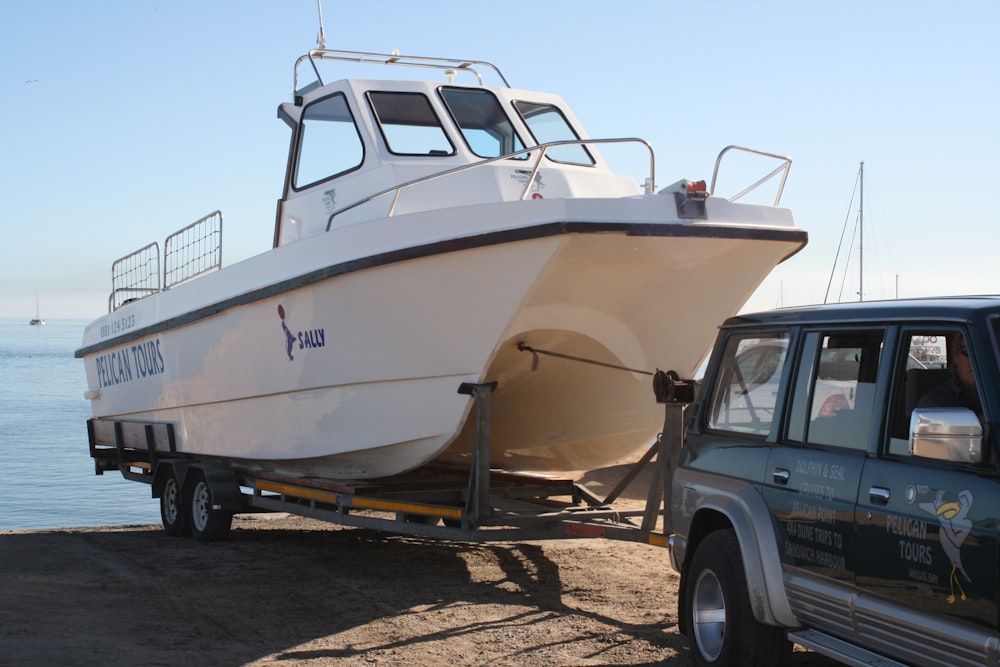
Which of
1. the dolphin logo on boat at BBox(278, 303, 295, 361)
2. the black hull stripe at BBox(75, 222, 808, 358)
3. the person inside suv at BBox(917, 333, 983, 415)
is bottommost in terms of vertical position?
the person inside suv at BBox(917, 333, 983, 415)

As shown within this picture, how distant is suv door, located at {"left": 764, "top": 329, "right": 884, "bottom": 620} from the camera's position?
4.13 meters

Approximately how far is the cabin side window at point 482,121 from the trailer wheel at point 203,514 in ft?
12.4

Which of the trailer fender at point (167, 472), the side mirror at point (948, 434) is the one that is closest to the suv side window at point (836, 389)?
the side mirror at point (948, 434)

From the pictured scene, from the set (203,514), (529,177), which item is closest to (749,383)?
(529,177)

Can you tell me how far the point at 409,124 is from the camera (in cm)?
863

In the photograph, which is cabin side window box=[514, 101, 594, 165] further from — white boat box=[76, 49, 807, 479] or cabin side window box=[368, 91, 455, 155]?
cabin side window box=[368, 91, 455, 155]

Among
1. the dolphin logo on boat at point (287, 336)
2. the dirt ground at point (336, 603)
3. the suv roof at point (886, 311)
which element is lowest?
the dirt ground at point (336, 603)

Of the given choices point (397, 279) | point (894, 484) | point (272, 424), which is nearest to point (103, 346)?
point (272, 424)

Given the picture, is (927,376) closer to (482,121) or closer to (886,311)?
(886,311)

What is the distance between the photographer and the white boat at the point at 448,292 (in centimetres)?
673

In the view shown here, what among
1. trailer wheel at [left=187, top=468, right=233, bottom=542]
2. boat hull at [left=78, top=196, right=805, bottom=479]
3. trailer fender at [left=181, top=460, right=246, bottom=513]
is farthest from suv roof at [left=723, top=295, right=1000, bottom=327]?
trailer wheel at [left=187, top=468, right=233, bottom=542]

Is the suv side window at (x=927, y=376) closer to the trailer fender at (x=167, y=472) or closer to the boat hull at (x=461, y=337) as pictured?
the boat hull at (x=461, y=337)

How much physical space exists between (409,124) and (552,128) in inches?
52.5

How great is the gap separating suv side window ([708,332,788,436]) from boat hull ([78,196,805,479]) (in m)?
1.46
